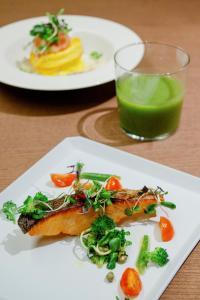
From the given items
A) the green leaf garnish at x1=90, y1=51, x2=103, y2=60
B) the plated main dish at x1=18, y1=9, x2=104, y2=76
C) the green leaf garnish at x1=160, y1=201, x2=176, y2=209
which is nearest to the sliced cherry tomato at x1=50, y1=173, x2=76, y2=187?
the green leaf garnish at x1=160, y1=201, x2=176, y2=209

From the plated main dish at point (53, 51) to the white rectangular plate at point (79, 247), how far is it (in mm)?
628

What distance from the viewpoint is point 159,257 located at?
920 mm

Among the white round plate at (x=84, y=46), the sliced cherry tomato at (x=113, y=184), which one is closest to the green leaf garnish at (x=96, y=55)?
the white round plate at (x=84, y=46)

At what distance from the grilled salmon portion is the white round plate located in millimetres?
620

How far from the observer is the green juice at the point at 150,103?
136cm

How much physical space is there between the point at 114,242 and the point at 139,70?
2.84ft

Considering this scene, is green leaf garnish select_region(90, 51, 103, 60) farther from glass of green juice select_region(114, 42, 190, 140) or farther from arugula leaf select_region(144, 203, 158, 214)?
arugula leaf select_region(144, 203, 158, 214)

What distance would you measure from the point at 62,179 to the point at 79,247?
0.79 feet

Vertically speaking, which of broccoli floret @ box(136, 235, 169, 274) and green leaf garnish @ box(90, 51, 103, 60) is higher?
Result: broccoli floret @ box(136, 235, 169, 274)

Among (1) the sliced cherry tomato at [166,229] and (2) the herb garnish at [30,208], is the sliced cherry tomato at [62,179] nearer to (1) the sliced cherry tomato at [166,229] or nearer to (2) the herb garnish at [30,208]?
(2) the herb garnish at [30,208]

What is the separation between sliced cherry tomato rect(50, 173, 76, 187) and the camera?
1.16 metres

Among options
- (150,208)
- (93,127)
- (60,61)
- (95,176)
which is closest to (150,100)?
(93,127)

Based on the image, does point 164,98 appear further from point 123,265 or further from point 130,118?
point 123,265

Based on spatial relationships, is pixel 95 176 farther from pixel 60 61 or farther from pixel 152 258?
pixel 60 61
